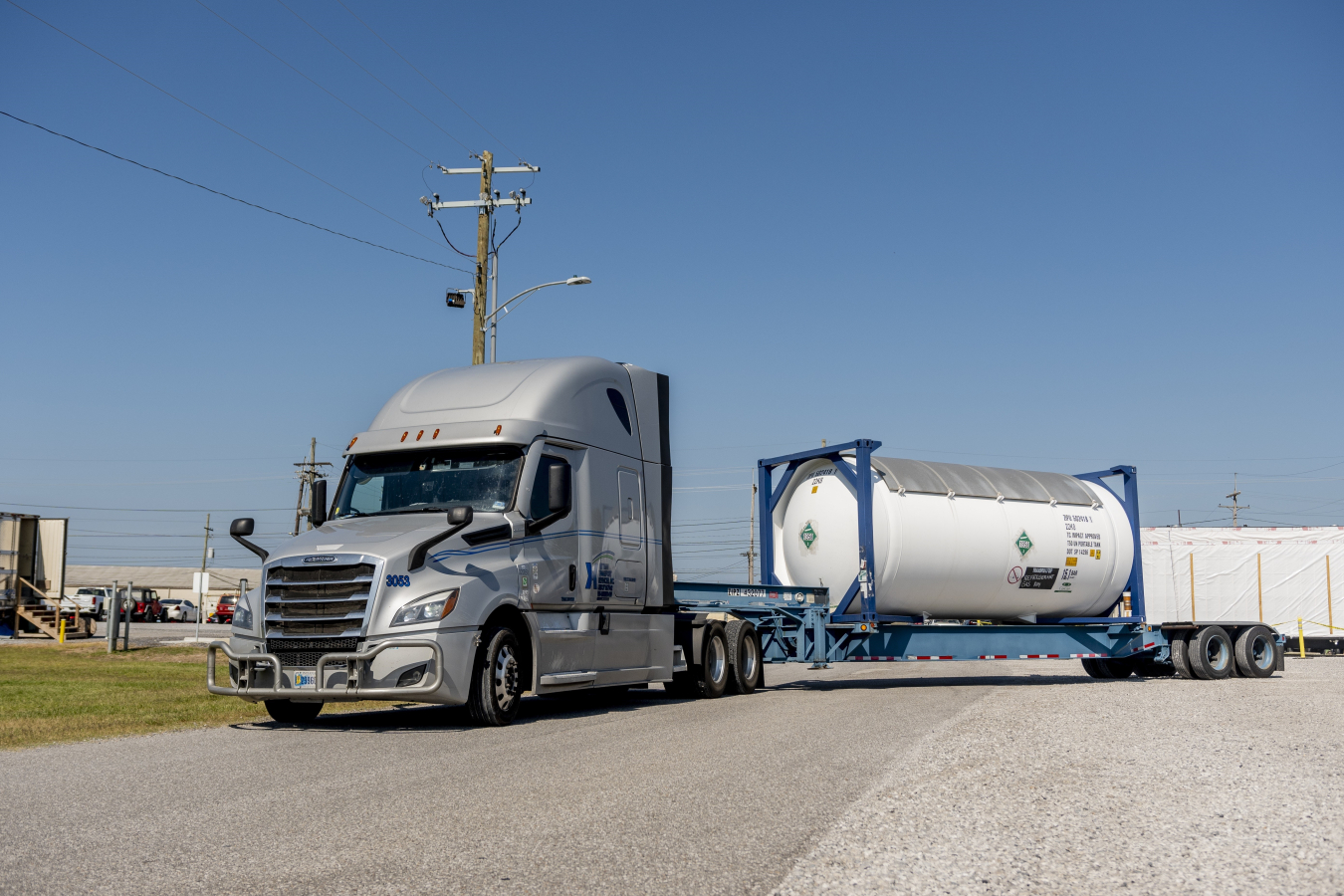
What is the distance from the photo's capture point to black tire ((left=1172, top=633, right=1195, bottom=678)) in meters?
21.0

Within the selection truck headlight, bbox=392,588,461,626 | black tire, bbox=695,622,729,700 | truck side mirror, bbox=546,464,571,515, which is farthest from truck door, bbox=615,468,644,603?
truck headlight, bbox=392,588,461,626

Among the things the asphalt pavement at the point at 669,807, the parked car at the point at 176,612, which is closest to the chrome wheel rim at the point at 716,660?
the asphalt pavement at the point at 669,807

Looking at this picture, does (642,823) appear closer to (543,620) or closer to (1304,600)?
(543,620)

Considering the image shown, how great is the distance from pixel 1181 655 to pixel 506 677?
1445 cm

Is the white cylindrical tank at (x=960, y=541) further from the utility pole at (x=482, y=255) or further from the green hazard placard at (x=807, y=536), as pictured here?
the utility pole at (x=482, y=255)

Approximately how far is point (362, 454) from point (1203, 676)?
619 inches

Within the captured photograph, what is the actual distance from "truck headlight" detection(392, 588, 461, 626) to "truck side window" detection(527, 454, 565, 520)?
1486 millimetres

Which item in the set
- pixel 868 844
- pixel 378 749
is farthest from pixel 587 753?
pixel 868 844

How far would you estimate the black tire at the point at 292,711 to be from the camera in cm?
1204

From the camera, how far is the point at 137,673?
20562mm

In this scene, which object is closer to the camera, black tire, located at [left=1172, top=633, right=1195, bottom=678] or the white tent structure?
black tire, located at [left=1172, top=633, right=1195, bottom=678]

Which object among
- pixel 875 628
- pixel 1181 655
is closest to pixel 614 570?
pixel 875 628

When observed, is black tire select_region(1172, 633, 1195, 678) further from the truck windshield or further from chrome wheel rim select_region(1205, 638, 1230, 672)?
the truck windshield

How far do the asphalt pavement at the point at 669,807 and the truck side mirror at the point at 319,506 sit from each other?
222 cm
